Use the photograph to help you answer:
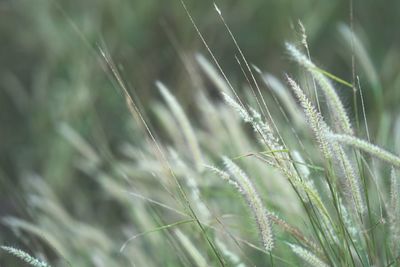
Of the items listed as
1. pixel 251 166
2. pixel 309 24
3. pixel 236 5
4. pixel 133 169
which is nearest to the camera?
pixel 251 166

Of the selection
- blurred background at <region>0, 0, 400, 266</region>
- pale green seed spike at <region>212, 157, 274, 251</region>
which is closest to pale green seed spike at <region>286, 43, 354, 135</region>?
pale green seed spike at <region>212, 157, 274, 251</region>

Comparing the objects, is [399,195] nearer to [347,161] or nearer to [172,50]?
[347,161]

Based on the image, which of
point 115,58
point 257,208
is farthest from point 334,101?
point 115,58

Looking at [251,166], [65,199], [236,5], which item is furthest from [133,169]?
[236,5]

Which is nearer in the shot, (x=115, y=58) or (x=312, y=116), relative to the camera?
(x=312, y=116)

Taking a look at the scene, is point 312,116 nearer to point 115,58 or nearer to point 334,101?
point 334,101

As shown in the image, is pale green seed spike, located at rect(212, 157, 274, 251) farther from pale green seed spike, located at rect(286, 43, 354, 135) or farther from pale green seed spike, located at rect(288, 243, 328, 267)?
pale green seed spike, located at rect(286, 43, 354, 135)

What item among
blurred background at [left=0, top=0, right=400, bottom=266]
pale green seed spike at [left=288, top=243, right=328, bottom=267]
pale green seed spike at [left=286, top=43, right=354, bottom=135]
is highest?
blurred background at [left=0, top=0, right=400, bottom=266]

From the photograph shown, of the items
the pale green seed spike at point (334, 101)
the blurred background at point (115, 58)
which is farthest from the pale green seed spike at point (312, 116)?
the blurred background at point (115, 58)
